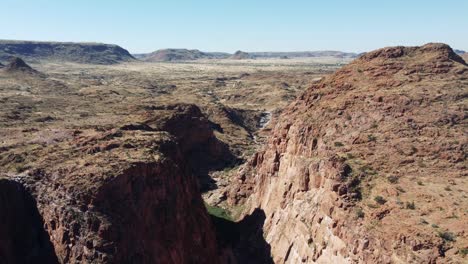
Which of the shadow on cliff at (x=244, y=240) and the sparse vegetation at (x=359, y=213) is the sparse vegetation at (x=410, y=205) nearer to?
the sparse vegetation at (x=359, y=213)

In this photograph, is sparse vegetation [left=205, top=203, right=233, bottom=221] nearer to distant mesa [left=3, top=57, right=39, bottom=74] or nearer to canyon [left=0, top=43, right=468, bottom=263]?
canyon [left=0, top=43, right=468, bottom=263]

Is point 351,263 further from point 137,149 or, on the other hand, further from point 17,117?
point 17,117

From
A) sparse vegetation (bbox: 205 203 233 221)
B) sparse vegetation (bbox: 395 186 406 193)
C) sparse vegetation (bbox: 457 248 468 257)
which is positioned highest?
sparse vegetation (bbox: 395 186 406 193)

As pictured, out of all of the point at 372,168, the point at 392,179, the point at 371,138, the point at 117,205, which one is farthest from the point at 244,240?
the point at 392,179

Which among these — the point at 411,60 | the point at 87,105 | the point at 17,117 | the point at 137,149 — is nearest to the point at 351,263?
the point at 137,149

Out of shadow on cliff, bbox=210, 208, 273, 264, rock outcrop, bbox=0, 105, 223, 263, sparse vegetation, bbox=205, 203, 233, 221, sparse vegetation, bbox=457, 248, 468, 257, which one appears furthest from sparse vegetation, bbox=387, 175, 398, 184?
sparse vegetation, bbox=205, 203, 233, 221

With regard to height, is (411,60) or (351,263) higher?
(411,60)
